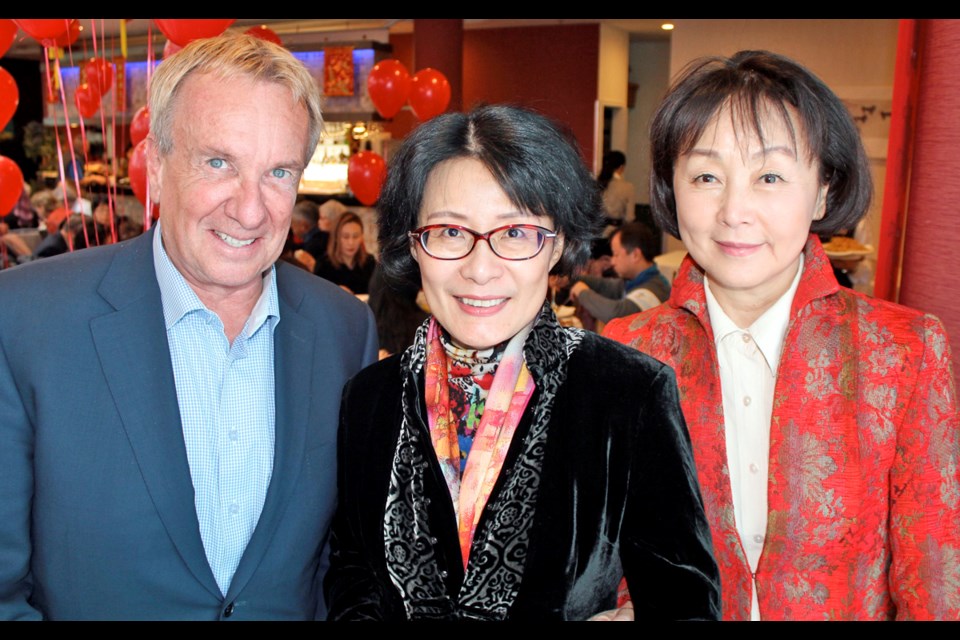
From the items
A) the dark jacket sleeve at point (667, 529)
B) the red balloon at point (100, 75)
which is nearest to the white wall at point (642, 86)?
the red balloon at point (100, 75)

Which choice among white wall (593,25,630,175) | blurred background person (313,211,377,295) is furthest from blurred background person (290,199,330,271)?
white wall (593,25,630,175)

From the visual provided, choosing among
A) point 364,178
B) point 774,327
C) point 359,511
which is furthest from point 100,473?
point 364,178

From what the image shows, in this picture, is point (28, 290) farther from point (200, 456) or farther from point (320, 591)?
point (320, 591)

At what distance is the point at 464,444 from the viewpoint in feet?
4.77

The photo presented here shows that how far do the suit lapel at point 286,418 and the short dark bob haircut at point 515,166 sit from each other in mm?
391

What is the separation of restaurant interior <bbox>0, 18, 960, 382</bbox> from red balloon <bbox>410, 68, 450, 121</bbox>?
0.01 meters

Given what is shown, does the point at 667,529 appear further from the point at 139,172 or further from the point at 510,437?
the point at 139,172

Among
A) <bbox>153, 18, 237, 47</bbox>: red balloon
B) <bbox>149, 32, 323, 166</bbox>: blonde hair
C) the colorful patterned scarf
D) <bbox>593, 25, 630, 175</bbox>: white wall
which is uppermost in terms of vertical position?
<bbox>593, 25, 630, 175</bbox>: white wall

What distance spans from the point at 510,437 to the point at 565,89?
10576 millimetres

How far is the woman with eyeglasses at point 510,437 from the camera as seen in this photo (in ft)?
4.37

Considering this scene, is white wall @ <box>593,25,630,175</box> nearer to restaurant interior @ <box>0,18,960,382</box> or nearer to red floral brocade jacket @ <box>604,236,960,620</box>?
restaurant interior @ <box>0,18,960,382</box>

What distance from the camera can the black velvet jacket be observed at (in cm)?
132

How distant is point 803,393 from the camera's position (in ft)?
4.83
